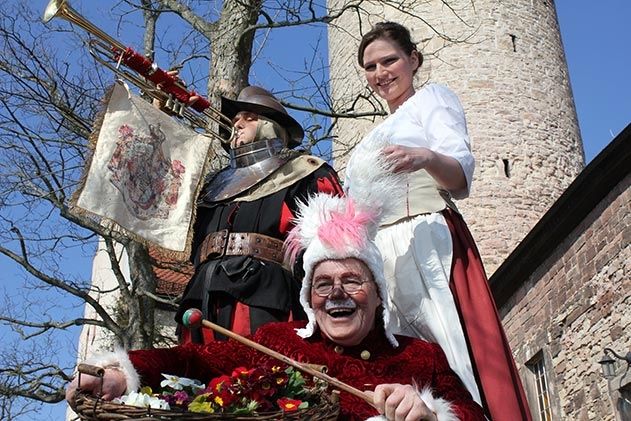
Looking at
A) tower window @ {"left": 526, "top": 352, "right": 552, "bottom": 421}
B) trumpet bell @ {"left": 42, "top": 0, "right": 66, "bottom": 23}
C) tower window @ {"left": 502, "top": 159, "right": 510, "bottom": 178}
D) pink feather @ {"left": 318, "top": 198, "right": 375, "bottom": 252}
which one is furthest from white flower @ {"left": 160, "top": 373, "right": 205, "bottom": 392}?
tower window @ {"left": 502, "top": 159, "right": 510, "bottom": 178}

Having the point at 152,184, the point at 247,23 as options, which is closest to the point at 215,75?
the point at 247,23

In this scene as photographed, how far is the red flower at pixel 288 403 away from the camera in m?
2.08

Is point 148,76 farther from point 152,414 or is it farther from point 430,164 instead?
point 152,414

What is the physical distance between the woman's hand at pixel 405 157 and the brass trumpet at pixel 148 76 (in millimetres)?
1142

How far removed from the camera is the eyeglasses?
2.58 meters

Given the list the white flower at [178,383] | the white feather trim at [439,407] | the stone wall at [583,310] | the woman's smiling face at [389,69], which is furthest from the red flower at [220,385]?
the stone wall at [583,310]

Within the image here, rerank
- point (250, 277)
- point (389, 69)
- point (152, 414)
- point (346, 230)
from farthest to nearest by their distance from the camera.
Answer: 1. point (389, 69)
2. point (250, 277)
3. point (346, 230)
4. point (152, 414)

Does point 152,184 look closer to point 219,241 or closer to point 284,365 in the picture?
point 219,241

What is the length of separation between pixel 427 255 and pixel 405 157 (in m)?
0.41

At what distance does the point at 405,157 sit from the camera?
105 inches

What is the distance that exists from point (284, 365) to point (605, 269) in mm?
7953

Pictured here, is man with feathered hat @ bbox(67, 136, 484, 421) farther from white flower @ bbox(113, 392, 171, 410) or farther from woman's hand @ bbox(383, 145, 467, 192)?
Answer: white flower @ bbox(113, 392, 171, 410)

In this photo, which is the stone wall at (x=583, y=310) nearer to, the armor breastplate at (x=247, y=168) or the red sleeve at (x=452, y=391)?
the armor breastplate at (x=247, y=168)

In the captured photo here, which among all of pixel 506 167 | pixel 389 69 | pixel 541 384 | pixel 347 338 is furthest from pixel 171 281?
pixel 347 338
